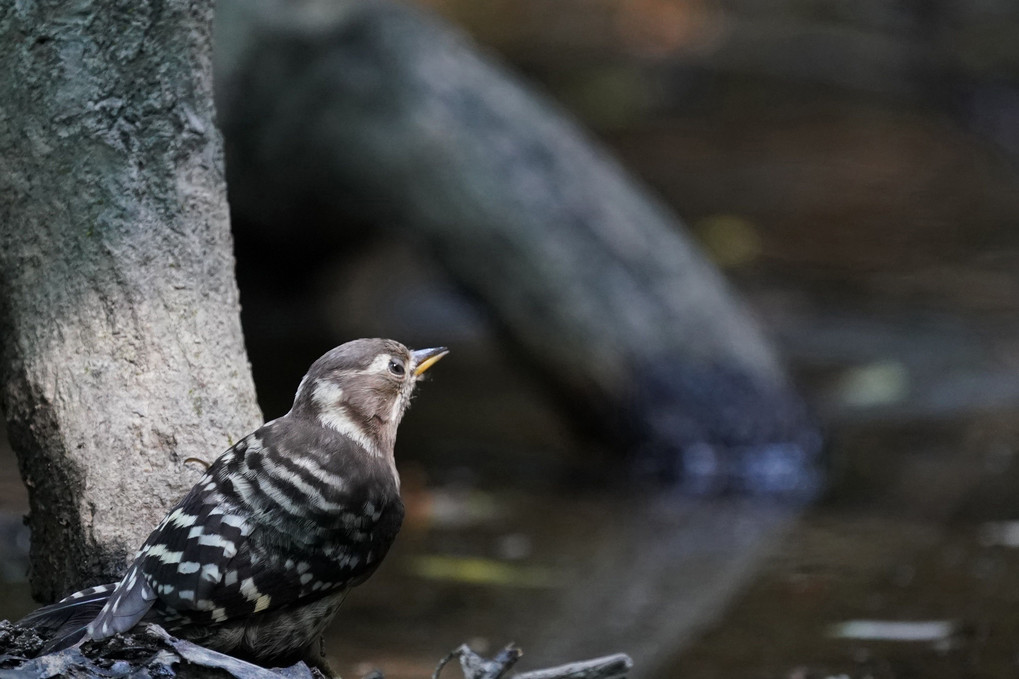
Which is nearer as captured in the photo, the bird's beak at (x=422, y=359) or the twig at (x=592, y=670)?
the twig at (x=592, y=670)

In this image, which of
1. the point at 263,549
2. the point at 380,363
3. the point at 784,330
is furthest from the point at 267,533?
the point at 784,330

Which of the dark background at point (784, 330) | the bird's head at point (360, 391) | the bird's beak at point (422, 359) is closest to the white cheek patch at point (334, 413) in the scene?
the bird's head at point (360, 391)

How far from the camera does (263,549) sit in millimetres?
2742

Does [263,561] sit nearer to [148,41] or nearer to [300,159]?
[148,41]

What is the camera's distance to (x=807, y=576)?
4742 mm

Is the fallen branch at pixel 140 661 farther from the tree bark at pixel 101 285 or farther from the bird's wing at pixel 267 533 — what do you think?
the tree bark at pixel 101 285

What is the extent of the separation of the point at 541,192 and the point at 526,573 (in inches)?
68.8

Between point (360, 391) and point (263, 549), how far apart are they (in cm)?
46

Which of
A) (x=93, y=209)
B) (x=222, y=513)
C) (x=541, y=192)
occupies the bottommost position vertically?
(x=222, y=513)

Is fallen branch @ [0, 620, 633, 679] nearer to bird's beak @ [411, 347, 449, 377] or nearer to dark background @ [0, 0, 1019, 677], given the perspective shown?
bird's beak @ [411, 347, 449, 377]

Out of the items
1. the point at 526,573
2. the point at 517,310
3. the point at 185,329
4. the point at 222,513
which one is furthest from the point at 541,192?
the point at 222,513

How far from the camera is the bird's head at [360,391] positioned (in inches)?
119

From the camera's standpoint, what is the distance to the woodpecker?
8.82ft

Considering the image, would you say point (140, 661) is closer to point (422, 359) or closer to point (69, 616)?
point (69, 616)
